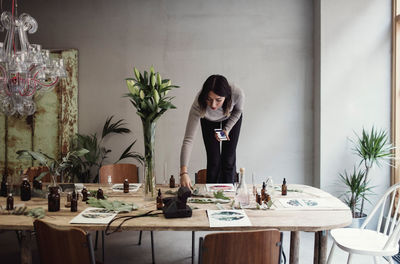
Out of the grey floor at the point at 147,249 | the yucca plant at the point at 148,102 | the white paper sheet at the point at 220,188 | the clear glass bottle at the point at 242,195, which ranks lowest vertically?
the grey floor at the point at 147,249

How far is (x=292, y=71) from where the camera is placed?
16.0 feet

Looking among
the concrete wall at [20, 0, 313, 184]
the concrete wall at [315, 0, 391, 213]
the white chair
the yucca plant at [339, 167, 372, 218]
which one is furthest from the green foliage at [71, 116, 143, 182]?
the white chair

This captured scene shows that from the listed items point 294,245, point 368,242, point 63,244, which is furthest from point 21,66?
point 368,242

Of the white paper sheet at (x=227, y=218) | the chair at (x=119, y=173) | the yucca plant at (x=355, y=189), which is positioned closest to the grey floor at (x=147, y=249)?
the chair at (x=119, y=173)

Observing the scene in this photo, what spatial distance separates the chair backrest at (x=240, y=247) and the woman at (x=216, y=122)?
122 centimetres

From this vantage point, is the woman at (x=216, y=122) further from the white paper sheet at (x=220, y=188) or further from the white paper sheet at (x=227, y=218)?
the white paper sheet at (x=227, y=218)

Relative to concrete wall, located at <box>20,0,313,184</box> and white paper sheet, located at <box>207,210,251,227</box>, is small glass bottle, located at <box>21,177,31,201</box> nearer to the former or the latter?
white paper sheet, located at <box>207,210,251,227</box>

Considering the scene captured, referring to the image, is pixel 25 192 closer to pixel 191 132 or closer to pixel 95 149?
pixel 191 132

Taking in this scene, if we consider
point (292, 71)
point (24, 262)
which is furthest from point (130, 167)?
point (292, 71)

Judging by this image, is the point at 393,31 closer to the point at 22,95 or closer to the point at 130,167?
the point at 130,167

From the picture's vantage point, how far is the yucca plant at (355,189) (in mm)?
4168

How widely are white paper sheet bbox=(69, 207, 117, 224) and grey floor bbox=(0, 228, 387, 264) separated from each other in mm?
1391

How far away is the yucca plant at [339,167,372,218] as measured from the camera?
417 cm

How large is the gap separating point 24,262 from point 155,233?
2.16 m
